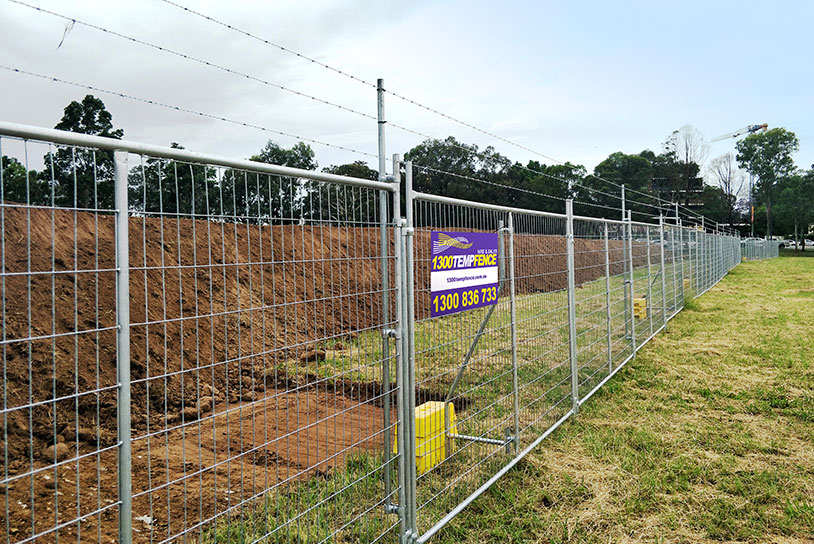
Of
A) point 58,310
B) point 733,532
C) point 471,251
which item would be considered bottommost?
point 733,532

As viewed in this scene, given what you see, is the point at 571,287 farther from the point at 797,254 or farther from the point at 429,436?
the point at 797,254

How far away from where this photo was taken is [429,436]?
391cm

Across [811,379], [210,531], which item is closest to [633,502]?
[210,531]

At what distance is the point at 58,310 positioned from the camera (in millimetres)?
6645

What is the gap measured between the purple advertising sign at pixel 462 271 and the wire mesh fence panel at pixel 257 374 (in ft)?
1.22

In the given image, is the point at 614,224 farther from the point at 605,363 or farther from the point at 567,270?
the point at 567,270

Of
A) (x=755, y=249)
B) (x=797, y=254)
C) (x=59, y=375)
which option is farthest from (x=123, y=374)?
(x=797, y=254)

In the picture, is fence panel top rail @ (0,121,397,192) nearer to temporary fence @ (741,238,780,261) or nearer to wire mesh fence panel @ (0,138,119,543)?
wire mesh fence panel @ (0,138,119,543)

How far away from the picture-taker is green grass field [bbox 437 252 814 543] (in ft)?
12.2

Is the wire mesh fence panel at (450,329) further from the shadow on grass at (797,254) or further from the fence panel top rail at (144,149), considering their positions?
the shadow on grass at (797,254)

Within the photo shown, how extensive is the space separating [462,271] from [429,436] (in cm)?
117

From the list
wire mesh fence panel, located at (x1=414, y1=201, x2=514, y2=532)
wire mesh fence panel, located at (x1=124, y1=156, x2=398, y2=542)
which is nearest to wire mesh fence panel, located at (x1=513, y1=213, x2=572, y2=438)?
wire mesh fence panel, located at (x1=414, y1=201, x2=514, y2=532)

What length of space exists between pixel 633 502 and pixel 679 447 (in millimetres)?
1335

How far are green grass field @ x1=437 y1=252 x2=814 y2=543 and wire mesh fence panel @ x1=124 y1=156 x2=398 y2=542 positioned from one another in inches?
41.6
